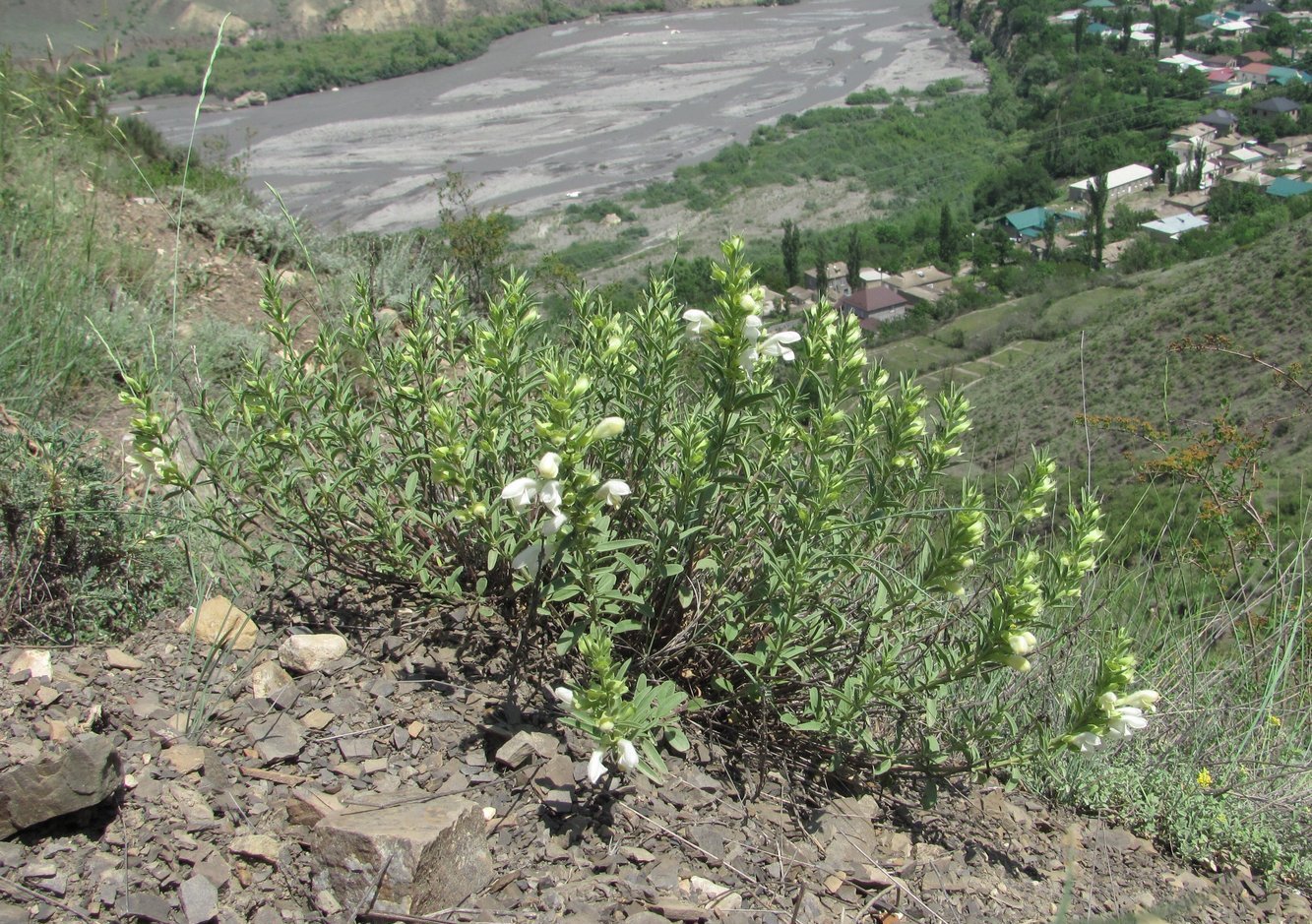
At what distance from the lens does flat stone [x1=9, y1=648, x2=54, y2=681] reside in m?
2.25

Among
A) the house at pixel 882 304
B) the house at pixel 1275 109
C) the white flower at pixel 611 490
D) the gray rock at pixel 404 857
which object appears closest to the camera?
the gray rock at pixel 404 857

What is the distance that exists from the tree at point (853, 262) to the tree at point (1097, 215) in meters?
16.4

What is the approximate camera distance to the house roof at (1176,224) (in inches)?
1989

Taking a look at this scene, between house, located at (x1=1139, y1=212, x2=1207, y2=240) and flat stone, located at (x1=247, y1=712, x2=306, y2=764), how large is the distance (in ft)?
184

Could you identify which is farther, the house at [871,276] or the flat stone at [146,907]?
the house at [871,276]

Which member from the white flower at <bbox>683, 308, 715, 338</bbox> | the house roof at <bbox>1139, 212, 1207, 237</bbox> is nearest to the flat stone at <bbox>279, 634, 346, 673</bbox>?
the white flower at <bbox>683, 308, 715, 338</bbox>

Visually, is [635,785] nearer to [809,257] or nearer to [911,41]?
[809,257]

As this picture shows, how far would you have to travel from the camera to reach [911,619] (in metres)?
2.51

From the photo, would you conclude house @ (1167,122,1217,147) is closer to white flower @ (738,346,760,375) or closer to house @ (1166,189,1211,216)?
house @ (1166,189,1211,216)

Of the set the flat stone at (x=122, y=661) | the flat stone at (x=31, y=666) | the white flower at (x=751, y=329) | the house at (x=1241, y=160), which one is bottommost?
the house at (x=1241, y=160)

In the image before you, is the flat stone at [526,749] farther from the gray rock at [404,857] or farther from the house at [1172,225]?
the house at [1172,225]

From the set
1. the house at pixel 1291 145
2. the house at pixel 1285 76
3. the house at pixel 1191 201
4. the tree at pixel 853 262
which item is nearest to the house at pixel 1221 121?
the house at pixel 1291 145

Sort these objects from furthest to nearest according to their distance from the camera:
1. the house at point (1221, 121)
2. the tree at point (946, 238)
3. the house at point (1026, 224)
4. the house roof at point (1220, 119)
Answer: the house roof at point (1220, 119), the house at point (1221, 121), the house at point (1026, 224), the tree at point (946, 238)

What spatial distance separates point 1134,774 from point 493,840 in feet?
6.24
